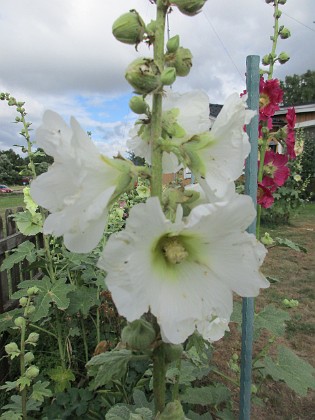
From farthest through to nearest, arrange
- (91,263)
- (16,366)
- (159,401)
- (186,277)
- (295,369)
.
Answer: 1. (16,366)
2. (91,263)
3. (295,369)
4. (159,401)
5. (186,277)

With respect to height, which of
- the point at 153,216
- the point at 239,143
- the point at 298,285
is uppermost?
the point at 239,143

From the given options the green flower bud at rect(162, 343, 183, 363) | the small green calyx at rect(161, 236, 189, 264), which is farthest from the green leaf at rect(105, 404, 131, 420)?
the small green calyx at rect(161, 236, 189, 264)

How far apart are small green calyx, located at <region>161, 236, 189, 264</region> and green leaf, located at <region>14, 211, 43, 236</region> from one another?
6.39 feet

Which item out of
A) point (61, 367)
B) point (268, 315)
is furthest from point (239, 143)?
point (61, 367)

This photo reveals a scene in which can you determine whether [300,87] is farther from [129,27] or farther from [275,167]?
[129,27]

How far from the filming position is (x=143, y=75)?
79 cm

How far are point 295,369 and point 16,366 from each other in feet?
6.38

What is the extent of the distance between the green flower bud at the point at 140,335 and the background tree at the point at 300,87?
3905cm

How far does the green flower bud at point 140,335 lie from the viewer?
834 millimetres

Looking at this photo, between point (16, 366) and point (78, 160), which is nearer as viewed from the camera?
point (78, 160)

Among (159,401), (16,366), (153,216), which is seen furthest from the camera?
(16,366)

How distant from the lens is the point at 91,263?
2502mm

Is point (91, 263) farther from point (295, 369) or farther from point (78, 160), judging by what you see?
point (78, 160)

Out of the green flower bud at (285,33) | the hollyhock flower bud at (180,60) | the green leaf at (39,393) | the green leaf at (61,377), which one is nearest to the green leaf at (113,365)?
the hollyhock flower bud at (180,60)
